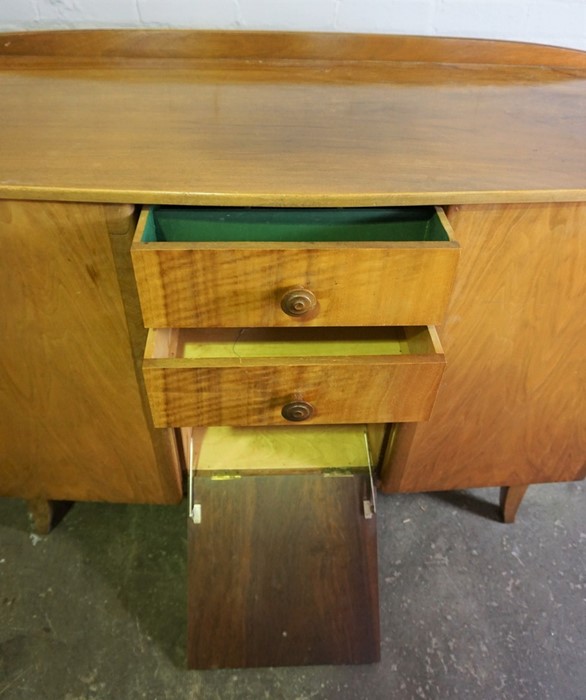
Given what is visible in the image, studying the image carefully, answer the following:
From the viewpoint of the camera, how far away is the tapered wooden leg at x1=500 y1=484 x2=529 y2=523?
113cm

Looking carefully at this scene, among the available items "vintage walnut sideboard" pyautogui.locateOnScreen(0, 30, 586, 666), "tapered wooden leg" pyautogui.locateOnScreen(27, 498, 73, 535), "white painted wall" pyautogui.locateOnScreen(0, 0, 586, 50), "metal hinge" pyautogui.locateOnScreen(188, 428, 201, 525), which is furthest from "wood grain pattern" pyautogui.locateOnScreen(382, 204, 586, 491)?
"tapered wooden leg" pyautogui.locateOnScreen(27, 498, 73, 535)

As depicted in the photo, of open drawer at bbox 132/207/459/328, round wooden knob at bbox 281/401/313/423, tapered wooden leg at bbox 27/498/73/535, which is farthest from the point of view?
tapered wooden leg at bbox 27/498/73/535

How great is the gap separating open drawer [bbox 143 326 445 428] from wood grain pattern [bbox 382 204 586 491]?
0.32 feet

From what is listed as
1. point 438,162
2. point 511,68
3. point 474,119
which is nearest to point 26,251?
point 438,162

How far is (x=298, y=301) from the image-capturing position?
64cm

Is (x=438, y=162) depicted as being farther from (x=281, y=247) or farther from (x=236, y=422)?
(x=236, y=422)

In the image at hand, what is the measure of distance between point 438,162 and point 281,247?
238mm

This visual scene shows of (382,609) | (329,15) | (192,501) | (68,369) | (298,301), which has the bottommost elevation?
(382,609)

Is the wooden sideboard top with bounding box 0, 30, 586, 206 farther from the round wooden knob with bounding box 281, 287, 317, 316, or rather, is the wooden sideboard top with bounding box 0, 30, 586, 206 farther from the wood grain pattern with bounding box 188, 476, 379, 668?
the wood grain pattern with bounding box 188, 476, 379, 668

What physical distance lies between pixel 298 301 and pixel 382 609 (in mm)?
702

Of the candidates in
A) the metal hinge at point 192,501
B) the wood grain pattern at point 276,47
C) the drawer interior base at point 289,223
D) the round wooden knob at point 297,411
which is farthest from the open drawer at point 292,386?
the wood grain pattern at point 276,47

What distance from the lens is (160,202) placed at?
2.01 ft

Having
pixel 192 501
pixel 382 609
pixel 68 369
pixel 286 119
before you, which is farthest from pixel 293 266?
pixel 382 609

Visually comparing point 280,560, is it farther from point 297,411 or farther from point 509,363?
point 509,363
